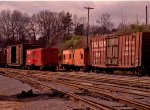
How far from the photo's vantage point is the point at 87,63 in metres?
38.1

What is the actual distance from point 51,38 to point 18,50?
206 feet

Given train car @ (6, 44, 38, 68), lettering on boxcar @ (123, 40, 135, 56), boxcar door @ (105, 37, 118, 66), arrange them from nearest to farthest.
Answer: lettering on boxcar @ (123, 40, 135, 56) < boxcar door @ (105, 37, 118, 66) < train car @ (6, 44, 38, 68)

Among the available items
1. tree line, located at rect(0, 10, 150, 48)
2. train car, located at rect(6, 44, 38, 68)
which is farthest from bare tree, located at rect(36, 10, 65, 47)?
train car, located at rect(6, 44, 38, 68)

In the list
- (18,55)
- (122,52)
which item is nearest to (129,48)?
(122,52)

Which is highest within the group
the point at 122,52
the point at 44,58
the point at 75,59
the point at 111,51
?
the point at 111,51

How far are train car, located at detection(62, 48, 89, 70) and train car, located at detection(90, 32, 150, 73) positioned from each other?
276cm

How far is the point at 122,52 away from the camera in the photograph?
30.2 m

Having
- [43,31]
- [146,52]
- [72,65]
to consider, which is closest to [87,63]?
[72,65]

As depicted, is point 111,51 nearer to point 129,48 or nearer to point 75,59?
point 129,48

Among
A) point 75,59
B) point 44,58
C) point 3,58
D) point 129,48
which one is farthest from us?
point 3,58

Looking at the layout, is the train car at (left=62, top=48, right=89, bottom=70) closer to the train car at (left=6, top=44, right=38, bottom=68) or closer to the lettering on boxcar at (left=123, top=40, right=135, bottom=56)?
the train car at (left=6, top=44, right=38, bottom=68)

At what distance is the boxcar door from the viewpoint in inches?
1229

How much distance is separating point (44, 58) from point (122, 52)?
46.7 feet

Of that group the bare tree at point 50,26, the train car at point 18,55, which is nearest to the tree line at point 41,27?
the bare tree at point 50,26
